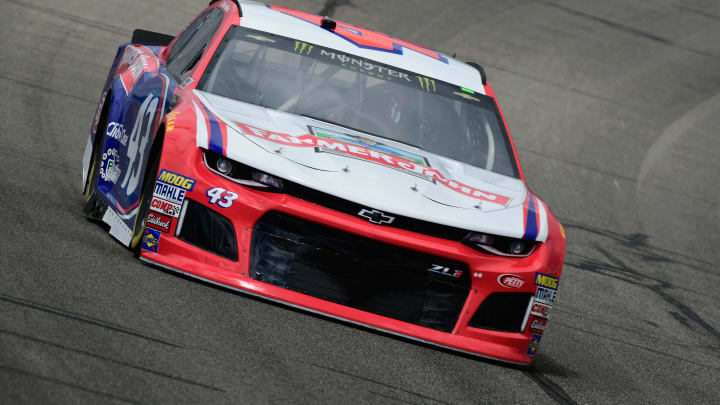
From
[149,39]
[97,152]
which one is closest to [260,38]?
[97,152]

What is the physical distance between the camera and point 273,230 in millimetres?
5285

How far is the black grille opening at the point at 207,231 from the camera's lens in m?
5.30

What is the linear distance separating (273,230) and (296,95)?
136cm

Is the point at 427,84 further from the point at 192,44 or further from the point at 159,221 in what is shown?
the point at 159,221

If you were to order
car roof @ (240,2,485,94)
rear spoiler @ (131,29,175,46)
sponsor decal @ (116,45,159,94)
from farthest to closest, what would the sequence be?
rear spoiler @ (131,29,175,46), sponsor decal @ (116,45,159,94), car roof @ (240,2,485,94)

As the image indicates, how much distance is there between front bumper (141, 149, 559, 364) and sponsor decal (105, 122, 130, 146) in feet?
4.07

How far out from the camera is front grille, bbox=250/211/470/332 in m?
5.28

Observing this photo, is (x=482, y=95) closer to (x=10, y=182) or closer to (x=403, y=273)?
(x=403, y=273)

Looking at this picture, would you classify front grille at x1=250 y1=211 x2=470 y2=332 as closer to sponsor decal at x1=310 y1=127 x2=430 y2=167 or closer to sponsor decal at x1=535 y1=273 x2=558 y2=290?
sponsor decal at x1=535 y1=273 x2=558 y2=290

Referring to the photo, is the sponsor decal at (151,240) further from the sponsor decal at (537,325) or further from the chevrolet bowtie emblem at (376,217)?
the sponsor decal at (537,325)

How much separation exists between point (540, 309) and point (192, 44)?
114 inches

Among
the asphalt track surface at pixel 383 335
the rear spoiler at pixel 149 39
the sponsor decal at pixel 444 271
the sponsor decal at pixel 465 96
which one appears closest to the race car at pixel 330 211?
the sponsor decal at pixel 444 271

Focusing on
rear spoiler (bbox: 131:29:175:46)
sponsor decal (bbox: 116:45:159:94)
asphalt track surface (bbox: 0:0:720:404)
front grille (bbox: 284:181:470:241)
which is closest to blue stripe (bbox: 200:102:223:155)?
front grille (bbox: 284:181:470:241)

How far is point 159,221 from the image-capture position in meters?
5.41
